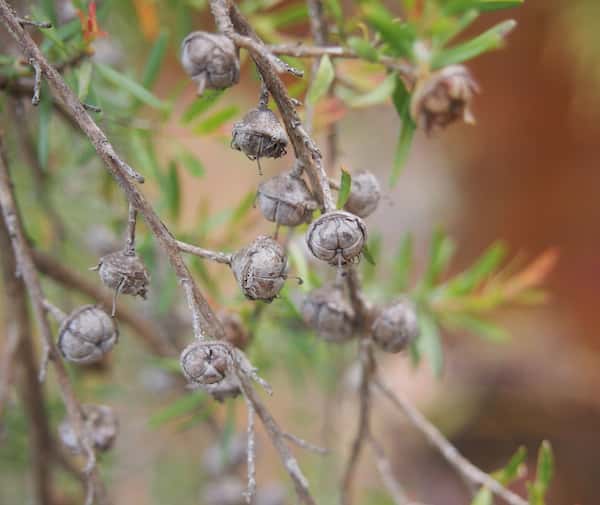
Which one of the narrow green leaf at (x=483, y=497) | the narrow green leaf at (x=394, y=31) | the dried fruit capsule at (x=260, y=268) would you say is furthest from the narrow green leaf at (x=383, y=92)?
the narrow green leaf at (x=483, y=497)

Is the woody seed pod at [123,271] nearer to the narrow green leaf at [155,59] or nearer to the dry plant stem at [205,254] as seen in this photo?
the dry plant stem at [205,254]

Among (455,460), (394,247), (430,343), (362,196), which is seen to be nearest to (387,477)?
(455,460)

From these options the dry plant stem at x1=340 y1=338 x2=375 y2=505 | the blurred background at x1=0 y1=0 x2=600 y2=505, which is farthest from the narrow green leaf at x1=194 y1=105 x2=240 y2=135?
the dry plant stem at x1=340 y1=338 x2=375 y2=505

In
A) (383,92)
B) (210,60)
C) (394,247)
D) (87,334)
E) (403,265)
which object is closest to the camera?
(210,60)

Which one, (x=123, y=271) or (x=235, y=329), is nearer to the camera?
(x=123, y=271)

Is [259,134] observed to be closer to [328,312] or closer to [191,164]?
[328,312]

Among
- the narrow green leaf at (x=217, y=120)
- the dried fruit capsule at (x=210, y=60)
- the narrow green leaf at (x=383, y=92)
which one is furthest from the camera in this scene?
the narrow green leaf at (x=217, y=120)

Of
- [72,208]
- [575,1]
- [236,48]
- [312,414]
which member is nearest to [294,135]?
[236,48]
